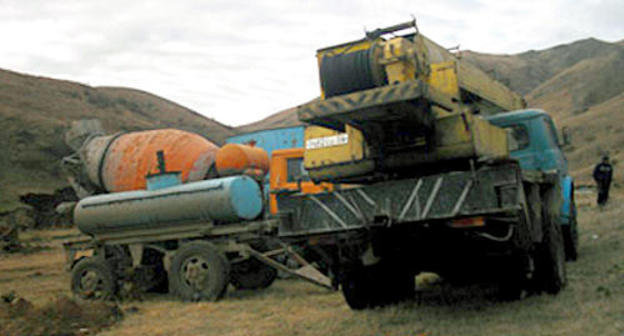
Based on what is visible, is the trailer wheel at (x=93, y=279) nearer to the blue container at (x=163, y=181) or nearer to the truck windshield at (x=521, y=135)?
the blue container at (x=163, y=181)

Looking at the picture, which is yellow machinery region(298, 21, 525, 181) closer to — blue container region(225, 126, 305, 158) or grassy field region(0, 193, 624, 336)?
grassy field region(0, 193, 624, 336)

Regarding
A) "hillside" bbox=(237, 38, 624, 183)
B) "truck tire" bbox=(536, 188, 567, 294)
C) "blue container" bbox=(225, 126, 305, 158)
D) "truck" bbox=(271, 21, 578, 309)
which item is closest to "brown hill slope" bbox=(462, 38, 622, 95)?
"hillside" bbox=(237, 38, 624, 183)

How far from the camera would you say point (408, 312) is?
6.34m

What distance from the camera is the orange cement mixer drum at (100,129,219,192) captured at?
10242 mm

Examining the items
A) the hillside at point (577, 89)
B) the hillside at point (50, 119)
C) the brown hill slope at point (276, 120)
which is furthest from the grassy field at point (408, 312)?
the brown hill slope at point (276, 120)

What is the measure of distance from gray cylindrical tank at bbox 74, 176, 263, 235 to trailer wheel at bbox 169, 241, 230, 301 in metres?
0.50

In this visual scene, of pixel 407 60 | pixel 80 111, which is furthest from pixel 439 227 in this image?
pixel 80 111

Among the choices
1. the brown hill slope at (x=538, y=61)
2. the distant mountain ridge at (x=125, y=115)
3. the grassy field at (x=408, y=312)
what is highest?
the brown hill slope at (x=538, y=61)

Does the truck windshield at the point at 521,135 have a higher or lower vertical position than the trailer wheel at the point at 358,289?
higher

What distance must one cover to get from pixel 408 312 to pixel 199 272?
138 inches

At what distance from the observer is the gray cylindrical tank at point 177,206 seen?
8742 mm

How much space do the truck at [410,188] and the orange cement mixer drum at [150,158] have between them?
12.2ft

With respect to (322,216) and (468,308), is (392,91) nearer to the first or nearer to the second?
(322,216)

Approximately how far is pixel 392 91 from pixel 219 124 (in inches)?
1763
